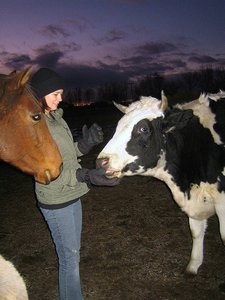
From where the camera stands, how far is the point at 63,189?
10.7 ft

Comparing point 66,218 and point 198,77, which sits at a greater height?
point 198,77

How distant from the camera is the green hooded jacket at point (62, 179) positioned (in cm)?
323

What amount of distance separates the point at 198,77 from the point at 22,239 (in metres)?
62.1

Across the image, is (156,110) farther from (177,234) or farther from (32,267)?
(32,267)

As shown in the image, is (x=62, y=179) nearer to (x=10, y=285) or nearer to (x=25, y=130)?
(x=25, y=130)

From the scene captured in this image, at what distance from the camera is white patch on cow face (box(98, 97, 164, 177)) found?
12.6 feet

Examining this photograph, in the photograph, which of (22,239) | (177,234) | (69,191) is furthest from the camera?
(22,239)

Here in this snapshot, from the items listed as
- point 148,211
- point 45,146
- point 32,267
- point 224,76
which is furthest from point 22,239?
point 224,76

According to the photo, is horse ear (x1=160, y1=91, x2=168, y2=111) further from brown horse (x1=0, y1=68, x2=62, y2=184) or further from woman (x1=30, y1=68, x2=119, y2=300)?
brown horse (x1=0, y1=68, x2=62, y2=184)

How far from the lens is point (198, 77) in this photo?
2501 inches


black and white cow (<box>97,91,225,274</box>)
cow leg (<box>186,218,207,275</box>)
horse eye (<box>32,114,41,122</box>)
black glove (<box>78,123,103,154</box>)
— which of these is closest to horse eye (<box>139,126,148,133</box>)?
black and white cow (<box>97,91,225,274</box>)

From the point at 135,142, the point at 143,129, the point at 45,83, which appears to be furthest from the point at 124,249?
the point at 45,83

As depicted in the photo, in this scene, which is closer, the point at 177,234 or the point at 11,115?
the point at 11,115

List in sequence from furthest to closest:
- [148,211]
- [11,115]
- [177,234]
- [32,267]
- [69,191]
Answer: [148,211]
[177,234]
[32,267]
[69,191]
[11,115]
